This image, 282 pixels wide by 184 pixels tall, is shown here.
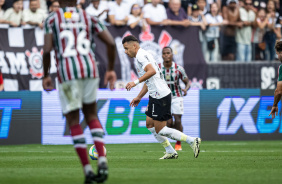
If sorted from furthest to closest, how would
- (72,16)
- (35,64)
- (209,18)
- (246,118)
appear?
(209,18), (246,118), (35,64), (72,16)

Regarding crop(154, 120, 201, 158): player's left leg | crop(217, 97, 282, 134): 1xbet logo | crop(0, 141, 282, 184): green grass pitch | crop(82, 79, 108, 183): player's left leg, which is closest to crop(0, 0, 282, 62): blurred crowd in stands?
crop(217, 97, 282, 134): 1xbet logo

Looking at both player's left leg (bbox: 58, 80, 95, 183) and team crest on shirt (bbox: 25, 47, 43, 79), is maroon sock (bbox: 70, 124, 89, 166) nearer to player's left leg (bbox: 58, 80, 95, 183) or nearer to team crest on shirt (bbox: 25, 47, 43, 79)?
player's left leg (bbox: 58, 80, 95, 183)

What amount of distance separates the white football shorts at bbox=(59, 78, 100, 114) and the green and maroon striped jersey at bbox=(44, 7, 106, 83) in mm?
71

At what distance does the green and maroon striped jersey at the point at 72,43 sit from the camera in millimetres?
6766

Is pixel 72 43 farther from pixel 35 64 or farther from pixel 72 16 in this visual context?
pixel 35 64

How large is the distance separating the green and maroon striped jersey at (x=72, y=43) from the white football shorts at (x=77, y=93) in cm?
7

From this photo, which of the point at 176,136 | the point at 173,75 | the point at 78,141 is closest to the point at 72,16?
the point at 78,141

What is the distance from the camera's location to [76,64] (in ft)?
22.2

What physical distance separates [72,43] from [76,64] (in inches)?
9.8

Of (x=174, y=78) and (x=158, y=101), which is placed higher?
(x=158, y=101)

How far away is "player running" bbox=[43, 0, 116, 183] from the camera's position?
6.76 meters

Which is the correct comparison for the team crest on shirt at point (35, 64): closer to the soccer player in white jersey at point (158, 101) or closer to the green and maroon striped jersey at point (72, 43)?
the soccer player in white jersey at point (158, 101)

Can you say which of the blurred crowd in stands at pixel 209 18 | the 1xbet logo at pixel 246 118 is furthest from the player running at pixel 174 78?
the blurred crowd in stands at pixel 209 18

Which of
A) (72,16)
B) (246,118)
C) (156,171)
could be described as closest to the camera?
(72,16)
